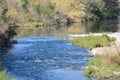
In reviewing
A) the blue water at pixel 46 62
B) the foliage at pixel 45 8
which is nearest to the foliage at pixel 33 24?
the foliage at pixel 45 8

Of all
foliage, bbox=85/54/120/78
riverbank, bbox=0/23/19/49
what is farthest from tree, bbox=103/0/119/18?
foliage, bbox=85/54/120/78

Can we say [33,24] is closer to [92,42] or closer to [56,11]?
[56,11]

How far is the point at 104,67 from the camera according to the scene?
3553cm

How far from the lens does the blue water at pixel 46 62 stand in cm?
3456

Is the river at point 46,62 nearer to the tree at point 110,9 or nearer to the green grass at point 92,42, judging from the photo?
the green grass at point 92,42

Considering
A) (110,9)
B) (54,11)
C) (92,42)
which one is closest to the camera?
(92,42)

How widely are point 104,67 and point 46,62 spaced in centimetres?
792

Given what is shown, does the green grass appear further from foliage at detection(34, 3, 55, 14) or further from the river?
foliage at detection(34, 3, 55, 14)

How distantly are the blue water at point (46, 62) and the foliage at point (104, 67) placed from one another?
86 centimetres

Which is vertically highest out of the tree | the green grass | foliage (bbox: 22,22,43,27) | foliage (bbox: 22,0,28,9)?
the green grass

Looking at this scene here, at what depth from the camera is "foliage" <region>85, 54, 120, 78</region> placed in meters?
33.6

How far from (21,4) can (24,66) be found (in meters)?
73.4

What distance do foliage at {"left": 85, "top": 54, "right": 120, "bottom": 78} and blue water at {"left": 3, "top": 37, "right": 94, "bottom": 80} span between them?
860 millimetres

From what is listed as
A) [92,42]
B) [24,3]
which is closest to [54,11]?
[24,3]
